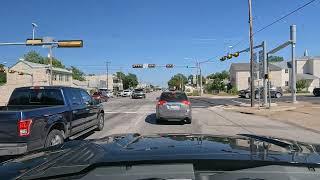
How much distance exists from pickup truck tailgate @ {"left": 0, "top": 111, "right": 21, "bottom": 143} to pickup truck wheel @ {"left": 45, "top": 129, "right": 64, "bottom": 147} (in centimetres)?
104

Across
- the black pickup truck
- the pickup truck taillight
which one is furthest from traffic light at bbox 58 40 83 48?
the pickup truck taillight

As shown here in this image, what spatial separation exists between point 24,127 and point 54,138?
1466mm

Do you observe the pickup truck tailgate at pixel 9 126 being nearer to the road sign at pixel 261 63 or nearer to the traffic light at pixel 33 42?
the traffic light at pixel 33 42

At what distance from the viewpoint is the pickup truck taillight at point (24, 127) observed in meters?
9.45

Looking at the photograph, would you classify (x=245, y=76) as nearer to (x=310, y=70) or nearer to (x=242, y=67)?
(x=242, y=67)

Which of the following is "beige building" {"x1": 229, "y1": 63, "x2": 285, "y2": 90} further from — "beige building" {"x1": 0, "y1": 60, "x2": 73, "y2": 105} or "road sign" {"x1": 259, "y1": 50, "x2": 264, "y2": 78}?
"road sign" {"x1": 259, "y1": 50, "x2": 264, "y2": 78}

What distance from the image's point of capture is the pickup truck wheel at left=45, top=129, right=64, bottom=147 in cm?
1050

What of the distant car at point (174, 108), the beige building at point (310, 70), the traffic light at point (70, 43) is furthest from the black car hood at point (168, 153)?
the beige building at point (310, 70)

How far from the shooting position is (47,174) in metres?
2.72

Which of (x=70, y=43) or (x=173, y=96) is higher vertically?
(x=70, y=43)

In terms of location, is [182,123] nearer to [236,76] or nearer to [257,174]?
[257,174]

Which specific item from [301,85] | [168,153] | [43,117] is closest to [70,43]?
[43,117]

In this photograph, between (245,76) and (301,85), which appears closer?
(301,85)

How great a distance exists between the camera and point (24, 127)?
9.51 meters
